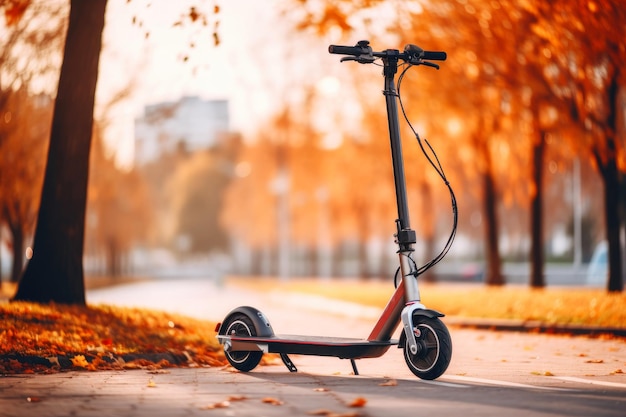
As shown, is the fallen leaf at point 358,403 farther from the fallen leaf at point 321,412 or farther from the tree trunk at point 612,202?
the tree trunk at point 612,202

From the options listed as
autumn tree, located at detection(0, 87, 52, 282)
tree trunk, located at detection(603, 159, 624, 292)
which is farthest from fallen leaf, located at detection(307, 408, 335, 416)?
autumn tree, located at detection(0, 87, 52, 282)

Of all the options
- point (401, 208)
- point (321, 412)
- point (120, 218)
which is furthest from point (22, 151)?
point (120, 218)

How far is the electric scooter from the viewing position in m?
8.70

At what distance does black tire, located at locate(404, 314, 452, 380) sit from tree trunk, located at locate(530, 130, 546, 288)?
1607cm

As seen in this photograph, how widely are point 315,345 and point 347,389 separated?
2.34ft

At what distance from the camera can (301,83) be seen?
151ft

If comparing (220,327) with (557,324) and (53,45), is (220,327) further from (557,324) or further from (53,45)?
(53,45)

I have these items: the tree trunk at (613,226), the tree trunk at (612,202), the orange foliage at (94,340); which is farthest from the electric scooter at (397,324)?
the tree trunk at (613,226)

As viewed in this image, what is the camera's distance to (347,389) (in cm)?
850

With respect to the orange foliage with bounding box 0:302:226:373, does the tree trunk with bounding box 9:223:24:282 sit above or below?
above

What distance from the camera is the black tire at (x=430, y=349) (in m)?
8.59

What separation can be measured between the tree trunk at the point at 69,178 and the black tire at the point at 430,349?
6846 millimetres

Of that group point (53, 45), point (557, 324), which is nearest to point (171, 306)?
point (53, 45)

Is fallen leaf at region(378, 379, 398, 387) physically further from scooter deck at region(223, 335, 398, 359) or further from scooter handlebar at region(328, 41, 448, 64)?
scooter handlebar at region(328, 41, 448, 64)
